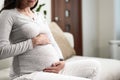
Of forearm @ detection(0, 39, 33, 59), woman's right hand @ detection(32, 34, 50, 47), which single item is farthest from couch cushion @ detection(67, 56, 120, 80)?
forearm @ detection(0, 39, 33, 59)

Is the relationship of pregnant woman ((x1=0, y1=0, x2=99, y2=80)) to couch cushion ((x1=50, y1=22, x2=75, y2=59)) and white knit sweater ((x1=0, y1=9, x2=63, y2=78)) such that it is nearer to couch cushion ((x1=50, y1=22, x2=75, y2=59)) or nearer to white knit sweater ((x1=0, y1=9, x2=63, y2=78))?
white knit sweater ((x1=0, y1=9, x2=63, y2=78))

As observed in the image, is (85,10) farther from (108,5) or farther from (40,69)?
(40,69)

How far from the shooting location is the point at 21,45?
1.29 meters

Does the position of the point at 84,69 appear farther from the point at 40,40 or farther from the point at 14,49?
the point at 14,49

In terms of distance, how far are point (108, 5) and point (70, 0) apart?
0.70m

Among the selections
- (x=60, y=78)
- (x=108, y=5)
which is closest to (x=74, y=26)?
(x=108, y=5)

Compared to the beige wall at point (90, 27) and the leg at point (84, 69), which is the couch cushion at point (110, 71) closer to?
the leg at point (84, 69)

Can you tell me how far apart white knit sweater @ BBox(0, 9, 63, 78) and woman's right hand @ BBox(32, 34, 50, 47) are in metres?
0.02

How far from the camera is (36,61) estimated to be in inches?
53.2

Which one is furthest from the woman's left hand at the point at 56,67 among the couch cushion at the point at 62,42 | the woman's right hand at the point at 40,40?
the couch cushion at the point at 62,42

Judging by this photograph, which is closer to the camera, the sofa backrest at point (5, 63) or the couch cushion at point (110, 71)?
the couch cushion at point (110, 71)

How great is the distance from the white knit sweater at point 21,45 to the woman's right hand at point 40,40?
0.08 ft

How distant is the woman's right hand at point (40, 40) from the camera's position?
4.44 ft

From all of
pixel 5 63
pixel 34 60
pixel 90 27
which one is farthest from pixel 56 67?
pixel 90 27
